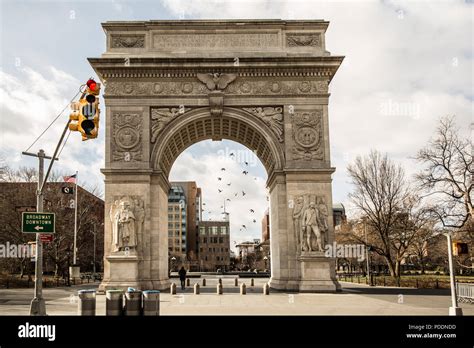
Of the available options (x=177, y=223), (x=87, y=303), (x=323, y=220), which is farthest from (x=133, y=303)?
(x=177, y=223)

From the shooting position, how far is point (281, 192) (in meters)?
30.8

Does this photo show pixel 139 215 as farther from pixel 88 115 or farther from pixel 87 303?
pixel 88 115

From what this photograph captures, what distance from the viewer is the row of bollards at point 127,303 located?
1479 cm

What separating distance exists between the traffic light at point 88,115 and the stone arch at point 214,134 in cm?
1779

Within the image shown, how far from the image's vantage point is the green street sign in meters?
16.5

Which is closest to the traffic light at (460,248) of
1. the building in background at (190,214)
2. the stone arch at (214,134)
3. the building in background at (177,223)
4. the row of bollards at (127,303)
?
the row of bollards at (127,303)

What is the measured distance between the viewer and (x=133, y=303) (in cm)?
1490

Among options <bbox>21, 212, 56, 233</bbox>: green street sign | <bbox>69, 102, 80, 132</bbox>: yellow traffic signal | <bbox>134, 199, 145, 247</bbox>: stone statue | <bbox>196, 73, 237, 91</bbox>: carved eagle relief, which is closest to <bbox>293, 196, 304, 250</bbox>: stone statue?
<bbox>196, 73, 237, 91</bbox>: carved eagle relief

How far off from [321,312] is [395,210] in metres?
27.4

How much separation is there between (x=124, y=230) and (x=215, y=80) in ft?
36.9
